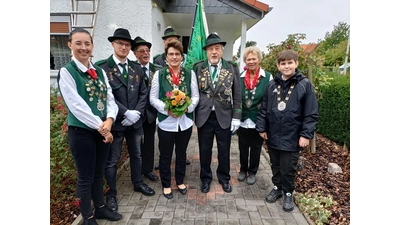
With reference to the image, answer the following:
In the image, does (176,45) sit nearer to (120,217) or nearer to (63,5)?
(120,217)

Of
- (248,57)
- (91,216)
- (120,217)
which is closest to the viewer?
(91,216)

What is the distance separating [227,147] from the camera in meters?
3.35

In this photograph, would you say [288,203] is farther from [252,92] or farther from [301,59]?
[301,59]

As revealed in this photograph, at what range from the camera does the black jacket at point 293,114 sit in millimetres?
2746

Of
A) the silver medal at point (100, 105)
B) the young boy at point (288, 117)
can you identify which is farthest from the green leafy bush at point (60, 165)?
the young boy at point (288, 117)

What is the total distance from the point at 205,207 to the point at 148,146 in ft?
4.26

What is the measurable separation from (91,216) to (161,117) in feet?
4.46

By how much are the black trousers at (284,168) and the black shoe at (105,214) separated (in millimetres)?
2076

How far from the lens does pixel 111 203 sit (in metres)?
2.93

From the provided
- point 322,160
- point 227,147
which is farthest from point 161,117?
point 322,160

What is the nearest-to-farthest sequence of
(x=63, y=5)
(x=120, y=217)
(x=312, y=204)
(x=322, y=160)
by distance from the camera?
(x=120, y=217) < (x=312, y=204) < (x=322, y=160) < (x=63, y=5)

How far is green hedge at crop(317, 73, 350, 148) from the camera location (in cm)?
491

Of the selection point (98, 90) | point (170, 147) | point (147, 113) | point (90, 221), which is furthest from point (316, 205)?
point (98, 90)

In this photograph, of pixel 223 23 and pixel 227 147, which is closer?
pixel 227 147
